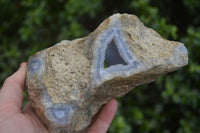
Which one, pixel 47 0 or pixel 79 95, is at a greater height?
pixel 47 0

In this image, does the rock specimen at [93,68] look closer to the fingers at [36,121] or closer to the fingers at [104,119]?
the fingers at [36,121]

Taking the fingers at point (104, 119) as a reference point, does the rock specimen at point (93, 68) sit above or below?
above

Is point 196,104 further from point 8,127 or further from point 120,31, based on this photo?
point 8,127

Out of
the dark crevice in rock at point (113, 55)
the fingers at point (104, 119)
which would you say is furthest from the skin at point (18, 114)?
the dark crevice in rock at point (113, 55)

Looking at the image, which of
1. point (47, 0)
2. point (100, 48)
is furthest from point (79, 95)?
point (47, 0)

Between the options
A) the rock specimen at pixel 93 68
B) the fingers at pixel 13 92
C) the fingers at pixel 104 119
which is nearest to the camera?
the rock specimen at pixel 93 68

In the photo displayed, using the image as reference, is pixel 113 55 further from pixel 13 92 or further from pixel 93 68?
pixel 13 92

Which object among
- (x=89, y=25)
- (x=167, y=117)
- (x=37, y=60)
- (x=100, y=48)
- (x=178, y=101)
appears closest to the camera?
(x=100, y=48)
